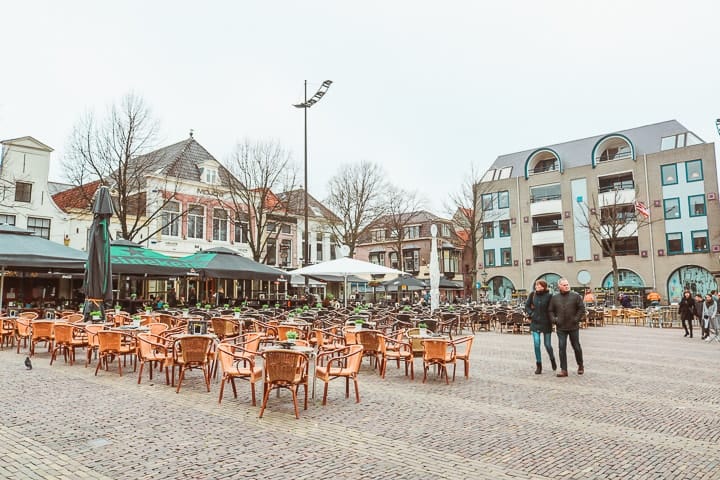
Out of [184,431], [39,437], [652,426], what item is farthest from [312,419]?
[652,426]

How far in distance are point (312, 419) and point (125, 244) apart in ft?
42.2

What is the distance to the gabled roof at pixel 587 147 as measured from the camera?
1601 inches

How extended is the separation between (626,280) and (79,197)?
3878 centimetres

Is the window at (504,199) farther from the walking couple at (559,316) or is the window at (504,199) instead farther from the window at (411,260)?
the walking couple at (559,316)

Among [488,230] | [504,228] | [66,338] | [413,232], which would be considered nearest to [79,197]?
[66,338]

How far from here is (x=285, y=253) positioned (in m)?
40.2

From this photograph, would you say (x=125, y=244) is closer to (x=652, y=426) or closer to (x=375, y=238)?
(x=652, y=426)

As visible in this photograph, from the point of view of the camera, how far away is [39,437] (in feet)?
17.0

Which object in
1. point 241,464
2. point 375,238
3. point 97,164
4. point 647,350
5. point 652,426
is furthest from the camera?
point 375,238

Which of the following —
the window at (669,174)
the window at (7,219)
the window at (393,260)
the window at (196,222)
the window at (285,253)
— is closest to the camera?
the window at (7,219)

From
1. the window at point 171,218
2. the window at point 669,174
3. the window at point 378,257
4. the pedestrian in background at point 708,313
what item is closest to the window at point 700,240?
the window at point 669,174

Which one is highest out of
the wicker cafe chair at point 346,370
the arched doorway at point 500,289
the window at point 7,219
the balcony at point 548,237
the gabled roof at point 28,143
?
the gabled roof at point 28,143

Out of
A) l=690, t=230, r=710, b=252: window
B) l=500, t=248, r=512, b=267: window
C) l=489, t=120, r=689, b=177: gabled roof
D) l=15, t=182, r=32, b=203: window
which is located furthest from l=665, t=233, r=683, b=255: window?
l=15, t=182, r=32, b=203: window

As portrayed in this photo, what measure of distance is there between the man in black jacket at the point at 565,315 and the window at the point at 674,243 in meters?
34.6
